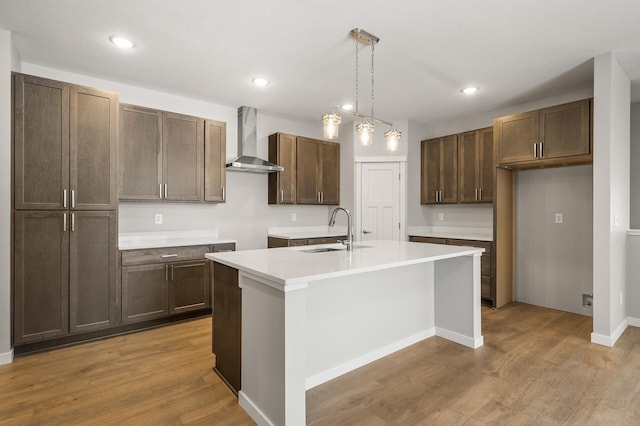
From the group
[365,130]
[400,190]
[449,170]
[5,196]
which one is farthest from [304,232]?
[5,196]

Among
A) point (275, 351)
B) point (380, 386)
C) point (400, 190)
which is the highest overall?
point (400, 190)

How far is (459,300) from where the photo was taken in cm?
305

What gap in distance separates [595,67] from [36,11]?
4.58 metres

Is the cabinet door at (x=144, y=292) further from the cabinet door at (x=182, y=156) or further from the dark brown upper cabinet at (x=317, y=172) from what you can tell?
the dark brown upper cabinet at (x=317, y=172)

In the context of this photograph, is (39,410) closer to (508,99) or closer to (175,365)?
(175,365)

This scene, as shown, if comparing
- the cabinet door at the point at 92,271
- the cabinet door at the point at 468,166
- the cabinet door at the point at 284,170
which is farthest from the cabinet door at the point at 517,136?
the cabinet door at the point at 92,271

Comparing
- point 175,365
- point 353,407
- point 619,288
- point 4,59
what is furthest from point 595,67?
point 4,59

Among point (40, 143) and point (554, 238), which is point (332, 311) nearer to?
point (40, 143)

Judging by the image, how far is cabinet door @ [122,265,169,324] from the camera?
10.8ft

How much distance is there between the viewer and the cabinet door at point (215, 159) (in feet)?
13.2

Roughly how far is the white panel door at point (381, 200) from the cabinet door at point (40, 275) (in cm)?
374

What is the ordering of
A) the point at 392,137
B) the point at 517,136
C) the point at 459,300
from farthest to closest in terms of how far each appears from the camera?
the point at 517,136
the point at 459,300
the point at 392,137

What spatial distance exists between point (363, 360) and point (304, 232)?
2.77 metres

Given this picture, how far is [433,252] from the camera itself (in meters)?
2.66
